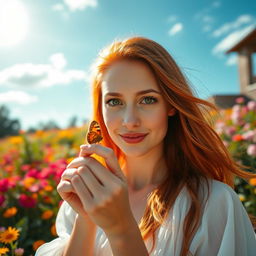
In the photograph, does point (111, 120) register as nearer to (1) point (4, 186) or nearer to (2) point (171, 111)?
(2) point (171, 111)

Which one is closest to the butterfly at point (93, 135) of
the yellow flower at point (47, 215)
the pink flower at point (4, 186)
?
the yellow flower at point (47, 215)

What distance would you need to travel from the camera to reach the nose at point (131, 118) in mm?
1512

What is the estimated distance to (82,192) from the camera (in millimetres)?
1140

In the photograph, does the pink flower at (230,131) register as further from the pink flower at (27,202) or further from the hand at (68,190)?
the hand at (68,190)

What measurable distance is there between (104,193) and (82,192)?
0.10 metres

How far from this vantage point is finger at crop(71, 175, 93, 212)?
44.1 inches

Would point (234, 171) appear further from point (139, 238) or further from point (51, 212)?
point (51, 212)

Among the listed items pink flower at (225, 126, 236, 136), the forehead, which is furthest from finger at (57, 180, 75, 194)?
pink flower at (225, 126, 236, 136)

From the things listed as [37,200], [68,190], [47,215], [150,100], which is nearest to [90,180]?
[68,190]

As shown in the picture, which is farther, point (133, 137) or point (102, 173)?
point (133, 137)

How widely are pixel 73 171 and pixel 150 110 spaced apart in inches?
22.7

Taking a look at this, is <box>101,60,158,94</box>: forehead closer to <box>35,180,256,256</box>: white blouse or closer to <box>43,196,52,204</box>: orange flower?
<box>35,180,256,256</box>: white blouse

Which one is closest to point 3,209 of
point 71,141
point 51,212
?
point 51,212

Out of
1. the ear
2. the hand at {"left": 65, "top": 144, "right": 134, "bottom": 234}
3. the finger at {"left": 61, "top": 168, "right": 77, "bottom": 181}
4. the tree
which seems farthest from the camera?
the tree
